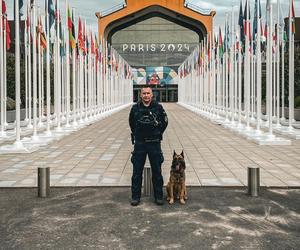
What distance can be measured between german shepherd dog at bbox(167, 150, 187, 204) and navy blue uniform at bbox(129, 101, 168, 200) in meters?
0.20

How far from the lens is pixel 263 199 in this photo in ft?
27.2

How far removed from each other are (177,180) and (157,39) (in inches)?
3288

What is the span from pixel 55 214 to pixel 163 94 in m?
87.9

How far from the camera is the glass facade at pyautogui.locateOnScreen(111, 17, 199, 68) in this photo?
88312 millimetres

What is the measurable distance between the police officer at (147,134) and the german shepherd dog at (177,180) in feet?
0.67

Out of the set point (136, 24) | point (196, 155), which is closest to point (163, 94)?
point (136, 24)

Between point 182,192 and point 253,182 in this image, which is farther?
point 253,182

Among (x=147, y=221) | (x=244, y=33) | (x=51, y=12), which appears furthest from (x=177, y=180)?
(x=244, y=33)

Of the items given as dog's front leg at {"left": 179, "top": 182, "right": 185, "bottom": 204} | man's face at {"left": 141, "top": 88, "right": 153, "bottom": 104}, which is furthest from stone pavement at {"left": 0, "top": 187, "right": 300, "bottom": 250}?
man's face at {"left": 141, "top": 88, "right": 153, "bottom": 104}

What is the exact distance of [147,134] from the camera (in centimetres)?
777

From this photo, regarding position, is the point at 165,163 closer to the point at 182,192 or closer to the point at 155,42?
the point at 182,192

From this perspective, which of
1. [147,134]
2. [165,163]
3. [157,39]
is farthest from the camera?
[157,39]

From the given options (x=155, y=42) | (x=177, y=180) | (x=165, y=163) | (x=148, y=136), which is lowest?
(x=165, y=163)

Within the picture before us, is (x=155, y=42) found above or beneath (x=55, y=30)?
above
